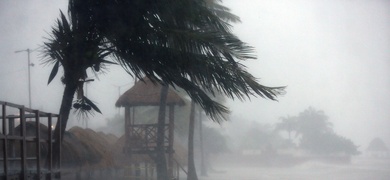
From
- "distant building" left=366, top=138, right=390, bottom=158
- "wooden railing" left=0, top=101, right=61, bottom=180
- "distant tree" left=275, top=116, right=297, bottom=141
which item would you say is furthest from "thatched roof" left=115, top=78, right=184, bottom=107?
"distant building" left=366, top=138, right=390, bottom=158

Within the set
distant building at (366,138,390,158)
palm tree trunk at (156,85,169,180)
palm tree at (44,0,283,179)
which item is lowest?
distant building at (366,138,390,158)

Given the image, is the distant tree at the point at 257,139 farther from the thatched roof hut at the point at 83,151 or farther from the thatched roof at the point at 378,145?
the thatched roof hut at the point at 83,151

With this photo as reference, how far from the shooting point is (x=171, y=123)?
69.2 feet

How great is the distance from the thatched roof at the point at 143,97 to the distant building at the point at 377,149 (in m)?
80.6

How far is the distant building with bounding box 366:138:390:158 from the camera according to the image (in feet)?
313

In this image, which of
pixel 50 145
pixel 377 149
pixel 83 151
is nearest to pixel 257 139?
pixel 377 149

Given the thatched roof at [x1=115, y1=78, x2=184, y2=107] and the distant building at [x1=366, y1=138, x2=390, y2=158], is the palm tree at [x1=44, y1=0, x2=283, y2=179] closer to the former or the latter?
the thatched roof at [x1=115, y1=78, x2=184, y2=107]

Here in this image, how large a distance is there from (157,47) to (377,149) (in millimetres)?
97421

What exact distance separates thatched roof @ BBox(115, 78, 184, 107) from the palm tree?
13.5 metres

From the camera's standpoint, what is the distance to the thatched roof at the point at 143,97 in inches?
843

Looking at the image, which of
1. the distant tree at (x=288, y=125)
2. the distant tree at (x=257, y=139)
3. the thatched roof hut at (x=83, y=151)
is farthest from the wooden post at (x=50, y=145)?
the distant tree at (x=288, y=125)

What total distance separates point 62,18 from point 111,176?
50.8 feet

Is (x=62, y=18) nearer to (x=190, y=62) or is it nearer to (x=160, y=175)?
(x=190, y=62)

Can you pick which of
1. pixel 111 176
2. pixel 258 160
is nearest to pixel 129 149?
pixel 111 176
